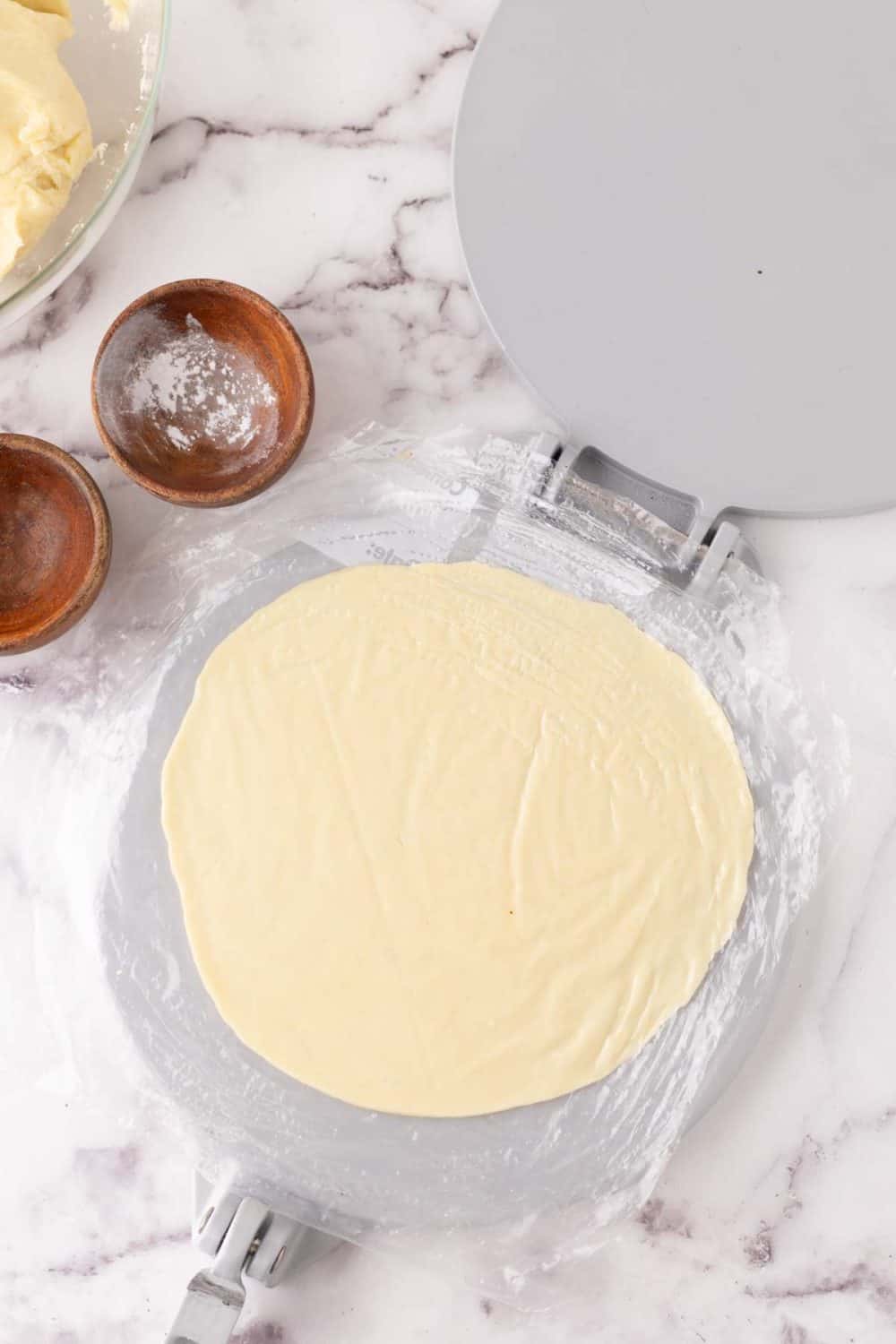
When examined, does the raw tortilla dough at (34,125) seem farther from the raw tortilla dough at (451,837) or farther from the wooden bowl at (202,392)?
the raw tortilla dough at (451,837)

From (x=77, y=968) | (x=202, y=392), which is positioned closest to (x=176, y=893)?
(x=77, y=968)

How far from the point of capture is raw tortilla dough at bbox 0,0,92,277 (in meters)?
0.66

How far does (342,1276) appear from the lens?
29.6 inches

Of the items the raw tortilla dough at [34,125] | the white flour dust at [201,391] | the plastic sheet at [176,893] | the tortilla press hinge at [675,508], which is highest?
the raw tortilla dough at [34,125]

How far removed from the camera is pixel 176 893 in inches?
28.7

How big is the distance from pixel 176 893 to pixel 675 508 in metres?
0.42

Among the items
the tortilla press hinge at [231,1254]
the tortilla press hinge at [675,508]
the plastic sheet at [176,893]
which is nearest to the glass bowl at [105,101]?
the plastic sheet at [176,893]

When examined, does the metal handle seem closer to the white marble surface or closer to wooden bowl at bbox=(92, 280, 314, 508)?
the white marble surface

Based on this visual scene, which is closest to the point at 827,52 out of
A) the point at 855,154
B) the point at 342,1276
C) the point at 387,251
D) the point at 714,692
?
the point at 855,154

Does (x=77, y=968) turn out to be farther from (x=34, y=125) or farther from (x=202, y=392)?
(x=34, y=125)

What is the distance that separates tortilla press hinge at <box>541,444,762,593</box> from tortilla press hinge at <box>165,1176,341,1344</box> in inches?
19.4

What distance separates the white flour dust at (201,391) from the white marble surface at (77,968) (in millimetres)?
56

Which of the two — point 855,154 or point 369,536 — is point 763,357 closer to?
point 855,154

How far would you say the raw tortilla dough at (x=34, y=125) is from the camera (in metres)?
0.66
